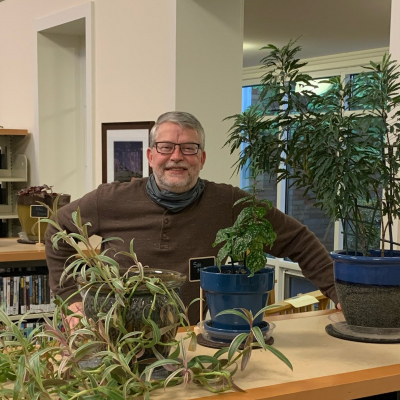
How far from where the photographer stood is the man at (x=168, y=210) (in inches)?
95.4

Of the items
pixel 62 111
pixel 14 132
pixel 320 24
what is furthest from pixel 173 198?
pixel 320 24

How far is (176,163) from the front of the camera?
2.43 meters

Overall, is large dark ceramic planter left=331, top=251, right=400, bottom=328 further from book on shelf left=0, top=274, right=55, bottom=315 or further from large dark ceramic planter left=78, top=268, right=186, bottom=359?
book on shelf left=0, top=274, right=55, bottom=315

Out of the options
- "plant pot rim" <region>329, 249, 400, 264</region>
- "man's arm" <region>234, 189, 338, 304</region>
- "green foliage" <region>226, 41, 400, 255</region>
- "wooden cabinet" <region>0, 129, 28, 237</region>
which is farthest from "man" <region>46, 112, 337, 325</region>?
"wooden cabinet" <region>0, 129, 28, 237</region>

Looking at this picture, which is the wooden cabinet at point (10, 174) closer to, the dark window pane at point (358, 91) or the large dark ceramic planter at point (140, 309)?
the dark window pane at point (358, 91)

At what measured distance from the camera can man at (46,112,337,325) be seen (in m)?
2.42

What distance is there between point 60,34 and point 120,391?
4639 millimetres

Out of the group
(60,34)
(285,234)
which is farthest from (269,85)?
(60,34)

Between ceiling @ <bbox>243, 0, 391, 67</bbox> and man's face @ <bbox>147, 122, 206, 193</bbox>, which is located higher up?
ceiling @ <bbox>243, 0, 391, 67</bbox>

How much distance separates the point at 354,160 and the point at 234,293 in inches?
18.5

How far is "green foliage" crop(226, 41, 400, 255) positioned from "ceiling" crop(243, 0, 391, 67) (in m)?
3.64

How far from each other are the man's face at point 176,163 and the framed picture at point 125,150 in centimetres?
147

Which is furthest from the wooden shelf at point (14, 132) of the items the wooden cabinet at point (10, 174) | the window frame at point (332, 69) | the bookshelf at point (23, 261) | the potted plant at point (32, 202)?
the window frame at point (332, 69)

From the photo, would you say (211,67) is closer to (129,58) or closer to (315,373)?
(129,58)
